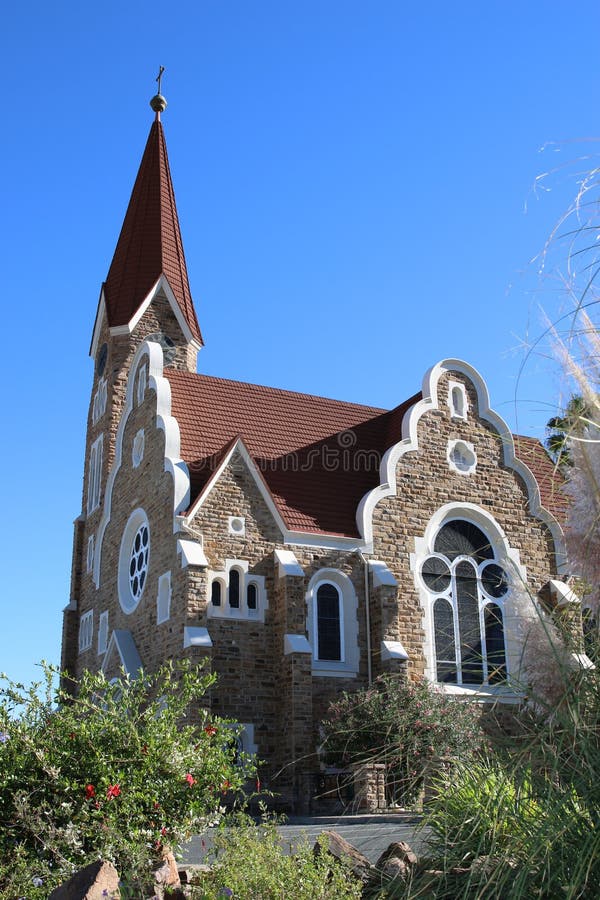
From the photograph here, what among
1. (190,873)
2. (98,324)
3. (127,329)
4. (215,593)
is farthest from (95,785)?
(98,324)

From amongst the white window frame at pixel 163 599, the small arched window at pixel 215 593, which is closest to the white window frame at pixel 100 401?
the white window frame at pixel 163 599

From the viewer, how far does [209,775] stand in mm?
8734

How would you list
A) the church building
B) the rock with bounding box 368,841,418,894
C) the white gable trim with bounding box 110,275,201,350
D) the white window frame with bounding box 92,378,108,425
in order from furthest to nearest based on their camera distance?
the white window frame with bounding box 92,378,108,425, the white gable trim with bounding box 110,275,201,350, the church building, the rock with bounding box 368,841,418,894

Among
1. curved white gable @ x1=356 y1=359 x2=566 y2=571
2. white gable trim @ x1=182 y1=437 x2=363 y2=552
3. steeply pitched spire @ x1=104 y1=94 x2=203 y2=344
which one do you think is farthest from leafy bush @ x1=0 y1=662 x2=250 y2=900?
steeply pitched spire @ x1=104 y1=94 x2=203 y2=344

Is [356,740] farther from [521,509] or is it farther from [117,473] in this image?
[117,473]

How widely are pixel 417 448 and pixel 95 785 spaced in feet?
58.4

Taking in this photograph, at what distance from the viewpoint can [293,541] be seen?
74.4ft

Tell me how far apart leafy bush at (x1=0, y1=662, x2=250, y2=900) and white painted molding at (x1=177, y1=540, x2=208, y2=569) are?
38.0 feet

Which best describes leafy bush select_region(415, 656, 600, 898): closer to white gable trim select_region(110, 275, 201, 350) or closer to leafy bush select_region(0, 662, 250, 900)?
leafy bush select_region(0, 662, 250, 900)

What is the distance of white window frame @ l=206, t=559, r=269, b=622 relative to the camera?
2131 cm

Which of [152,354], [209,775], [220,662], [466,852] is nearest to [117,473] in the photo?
[152,354]

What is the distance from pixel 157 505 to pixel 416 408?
7.55 meters

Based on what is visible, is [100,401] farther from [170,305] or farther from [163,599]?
[163,599]

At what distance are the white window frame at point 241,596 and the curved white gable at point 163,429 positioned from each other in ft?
5.98
